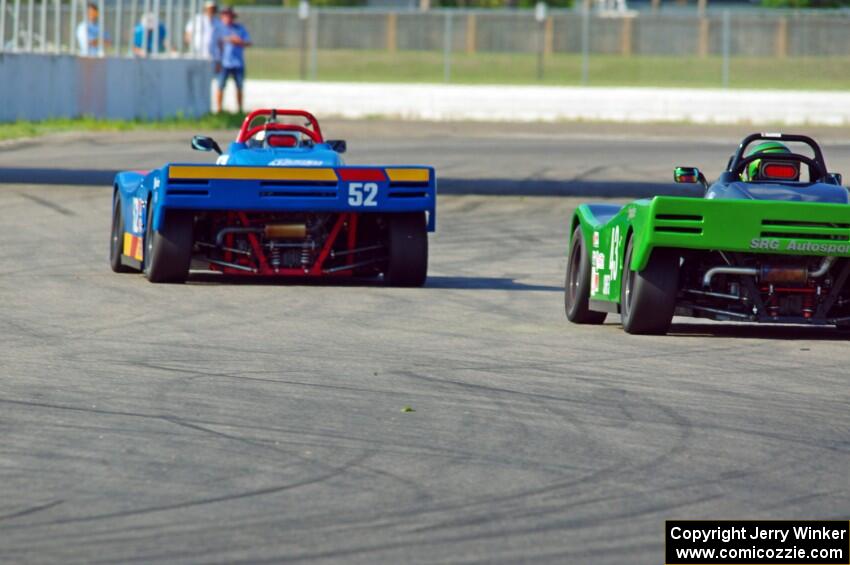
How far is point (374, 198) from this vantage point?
42.2ft

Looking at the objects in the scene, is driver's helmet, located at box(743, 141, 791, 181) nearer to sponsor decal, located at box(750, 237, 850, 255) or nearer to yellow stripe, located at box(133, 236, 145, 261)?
sponsor decal, located at box(750, 237, 850, 255)

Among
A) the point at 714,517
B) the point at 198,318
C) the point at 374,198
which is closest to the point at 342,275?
the point at 374,198

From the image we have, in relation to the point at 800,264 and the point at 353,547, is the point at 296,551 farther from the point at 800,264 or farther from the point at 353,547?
the point at 800,264

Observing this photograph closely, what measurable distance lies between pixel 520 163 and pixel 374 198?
13236mm

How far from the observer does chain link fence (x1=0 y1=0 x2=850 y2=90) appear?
3891 cm

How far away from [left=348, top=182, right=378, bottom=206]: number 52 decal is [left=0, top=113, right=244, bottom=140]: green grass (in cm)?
1544

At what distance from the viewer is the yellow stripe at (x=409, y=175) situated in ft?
42.6

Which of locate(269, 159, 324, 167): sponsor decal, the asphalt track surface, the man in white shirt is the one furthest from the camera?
the man in white shirt

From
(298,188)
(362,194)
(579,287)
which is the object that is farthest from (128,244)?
(579,287)

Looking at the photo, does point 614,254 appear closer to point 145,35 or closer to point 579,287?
point 579,287

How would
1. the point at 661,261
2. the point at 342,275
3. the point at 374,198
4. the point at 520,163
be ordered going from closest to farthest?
the point at 661,261 → the point at 374,198 → the point at 342,275 → the point at 520,163

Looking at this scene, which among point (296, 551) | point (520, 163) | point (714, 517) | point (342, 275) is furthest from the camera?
point (520, 163)

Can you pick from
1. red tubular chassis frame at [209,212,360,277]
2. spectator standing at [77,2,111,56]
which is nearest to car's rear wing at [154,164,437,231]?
red tubular chassis frame at [209,212,360,277]

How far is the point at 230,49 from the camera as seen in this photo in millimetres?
33531
